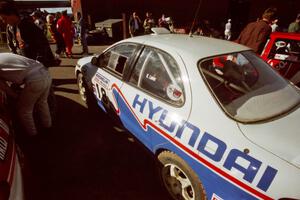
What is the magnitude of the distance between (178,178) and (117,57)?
2.06m

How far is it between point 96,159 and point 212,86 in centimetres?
206

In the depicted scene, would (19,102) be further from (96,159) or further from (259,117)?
(259,117)

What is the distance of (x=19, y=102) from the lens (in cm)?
333

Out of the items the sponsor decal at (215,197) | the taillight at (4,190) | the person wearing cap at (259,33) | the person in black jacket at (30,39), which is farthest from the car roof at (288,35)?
the taillight at (4,190)

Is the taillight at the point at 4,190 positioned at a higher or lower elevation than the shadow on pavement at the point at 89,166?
higher

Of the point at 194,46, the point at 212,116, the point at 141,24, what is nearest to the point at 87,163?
the point at 212,116

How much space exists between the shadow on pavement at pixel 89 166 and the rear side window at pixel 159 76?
1155 mm

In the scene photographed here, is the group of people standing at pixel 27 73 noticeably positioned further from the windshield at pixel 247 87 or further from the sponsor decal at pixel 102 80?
the windshield at pixel 247 87

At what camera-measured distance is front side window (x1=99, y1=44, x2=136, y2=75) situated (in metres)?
3.38

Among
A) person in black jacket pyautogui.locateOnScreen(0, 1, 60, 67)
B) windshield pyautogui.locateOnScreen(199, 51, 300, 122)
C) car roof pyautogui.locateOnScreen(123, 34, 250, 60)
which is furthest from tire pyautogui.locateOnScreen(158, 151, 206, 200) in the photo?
person in black jacket pyautogui.locateOnScreen(0, 1, 60, 67)

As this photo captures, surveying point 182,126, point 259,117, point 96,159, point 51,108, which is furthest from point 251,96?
point 51,108

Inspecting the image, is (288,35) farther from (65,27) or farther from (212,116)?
(65,27)

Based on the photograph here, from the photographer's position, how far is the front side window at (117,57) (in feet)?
11.1

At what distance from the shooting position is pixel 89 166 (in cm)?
324
